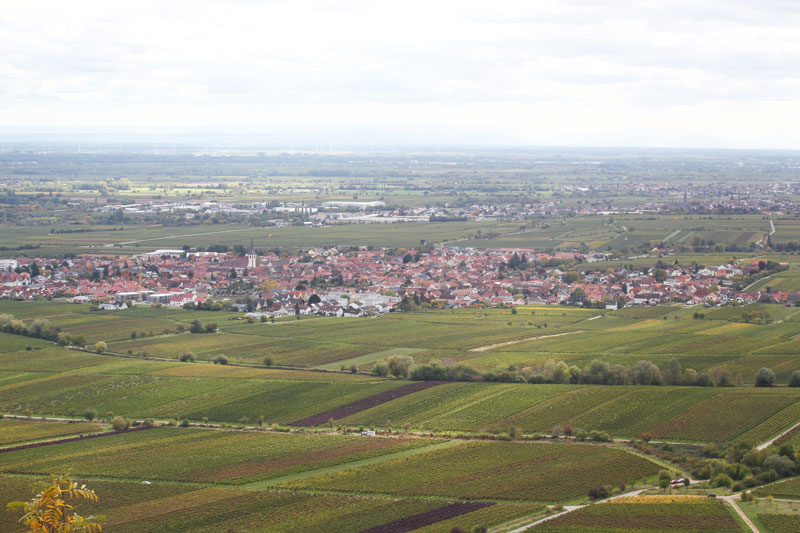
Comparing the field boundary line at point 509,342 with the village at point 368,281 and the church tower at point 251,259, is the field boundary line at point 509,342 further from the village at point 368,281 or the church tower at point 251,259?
the church tower at point 251,259

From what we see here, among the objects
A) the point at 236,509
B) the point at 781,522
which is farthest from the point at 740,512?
the point at 236,509

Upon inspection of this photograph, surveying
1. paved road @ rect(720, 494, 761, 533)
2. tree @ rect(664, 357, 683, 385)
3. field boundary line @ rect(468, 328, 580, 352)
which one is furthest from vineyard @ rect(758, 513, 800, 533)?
field boundary line @ rect(468, 328, 580, 352)

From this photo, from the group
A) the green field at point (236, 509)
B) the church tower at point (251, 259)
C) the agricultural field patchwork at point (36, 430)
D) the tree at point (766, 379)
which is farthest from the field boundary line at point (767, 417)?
the church tower at point (251, 259)

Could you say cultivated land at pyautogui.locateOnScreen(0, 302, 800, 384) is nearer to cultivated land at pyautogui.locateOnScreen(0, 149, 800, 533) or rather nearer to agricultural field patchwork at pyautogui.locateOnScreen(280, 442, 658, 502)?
cultivated land at pyautogui.locateOnScreen(0, 149, 800, 533)

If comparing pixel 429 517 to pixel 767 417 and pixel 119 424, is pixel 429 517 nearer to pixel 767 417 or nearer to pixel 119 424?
pixel 119 424

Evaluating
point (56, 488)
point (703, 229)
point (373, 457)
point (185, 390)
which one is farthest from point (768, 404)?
point (703, 229)

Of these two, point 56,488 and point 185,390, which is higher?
point 56,488

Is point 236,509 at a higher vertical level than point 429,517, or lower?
lower

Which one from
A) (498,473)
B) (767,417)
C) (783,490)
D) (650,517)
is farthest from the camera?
(767,417)

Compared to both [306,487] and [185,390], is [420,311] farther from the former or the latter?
[306,487]

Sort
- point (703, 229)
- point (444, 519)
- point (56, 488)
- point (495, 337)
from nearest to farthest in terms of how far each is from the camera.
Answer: point (56, 488) → point (444, 519) → point (495, 337) → point (703, 229)

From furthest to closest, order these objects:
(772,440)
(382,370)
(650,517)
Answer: (382,370), (772,440), (650,517)
